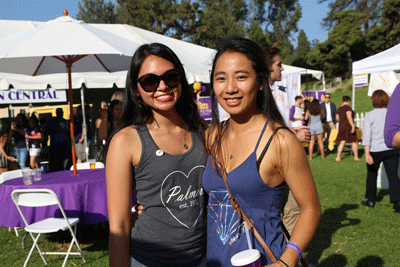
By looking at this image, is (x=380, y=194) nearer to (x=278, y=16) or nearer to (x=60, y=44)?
(x=60, y=44)

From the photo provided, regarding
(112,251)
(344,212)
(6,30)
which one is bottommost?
(344,212)

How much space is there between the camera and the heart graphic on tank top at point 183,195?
5.33 feet

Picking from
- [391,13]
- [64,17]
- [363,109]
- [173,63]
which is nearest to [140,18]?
[363,109]

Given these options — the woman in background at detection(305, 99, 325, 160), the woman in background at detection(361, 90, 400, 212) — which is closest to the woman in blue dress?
the woman in background at detection(361, 90, 400, 212)

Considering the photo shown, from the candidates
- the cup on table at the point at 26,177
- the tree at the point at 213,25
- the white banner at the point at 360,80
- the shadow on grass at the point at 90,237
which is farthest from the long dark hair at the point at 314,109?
the tree at the point at 213,25

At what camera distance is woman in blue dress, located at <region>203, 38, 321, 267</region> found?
4.60 feet

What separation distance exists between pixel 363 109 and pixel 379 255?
21893mm

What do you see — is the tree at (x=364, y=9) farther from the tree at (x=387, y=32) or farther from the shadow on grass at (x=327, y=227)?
the shadow on grass at (x=327, y=227)

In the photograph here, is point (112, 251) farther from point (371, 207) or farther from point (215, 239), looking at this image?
point (371, 207)

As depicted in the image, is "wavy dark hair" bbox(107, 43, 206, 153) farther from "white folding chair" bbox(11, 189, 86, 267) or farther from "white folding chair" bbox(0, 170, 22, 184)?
"white folding chair" bbox(0, 170, 22, 184)

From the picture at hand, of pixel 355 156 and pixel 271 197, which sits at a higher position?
pixel 271 197

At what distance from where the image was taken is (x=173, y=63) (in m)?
1.79

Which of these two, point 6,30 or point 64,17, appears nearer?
point 64,17

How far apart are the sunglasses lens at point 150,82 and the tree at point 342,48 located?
43863mm
